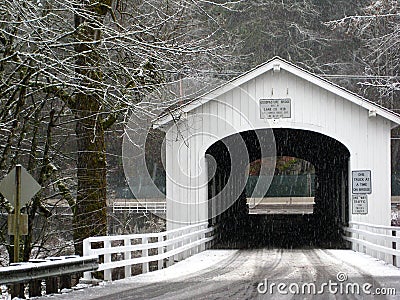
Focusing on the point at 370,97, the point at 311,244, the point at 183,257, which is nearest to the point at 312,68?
the point at 370,97

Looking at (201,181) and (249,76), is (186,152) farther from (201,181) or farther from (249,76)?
(249,76)

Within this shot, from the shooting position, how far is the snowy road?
930 cm

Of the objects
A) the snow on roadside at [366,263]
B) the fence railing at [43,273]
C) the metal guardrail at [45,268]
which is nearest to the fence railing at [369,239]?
the snow on roadside at [366,263]

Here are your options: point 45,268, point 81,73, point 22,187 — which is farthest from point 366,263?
point 22,187

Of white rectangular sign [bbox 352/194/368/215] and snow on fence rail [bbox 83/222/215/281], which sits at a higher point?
white rectangular sign [bbox 352/194/368/215]

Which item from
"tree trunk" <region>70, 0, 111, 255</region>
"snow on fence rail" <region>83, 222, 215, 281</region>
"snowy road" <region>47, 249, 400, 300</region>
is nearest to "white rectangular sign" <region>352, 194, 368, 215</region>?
"snowy road" <region>47, 249, 400, 300</region>

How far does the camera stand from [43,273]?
914 cm

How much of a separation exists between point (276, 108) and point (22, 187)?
8.94 meters

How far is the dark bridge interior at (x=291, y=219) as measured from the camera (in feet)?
67.7

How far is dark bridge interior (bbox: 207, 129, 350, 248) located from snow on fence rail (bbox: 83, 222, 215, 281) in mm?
2341

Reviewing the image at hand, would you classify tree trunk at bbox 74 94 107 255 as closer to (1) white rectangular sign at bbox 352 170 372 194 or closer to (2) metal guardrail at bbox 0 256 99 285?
(2) metal guardrail at bbox 0 256 99 285

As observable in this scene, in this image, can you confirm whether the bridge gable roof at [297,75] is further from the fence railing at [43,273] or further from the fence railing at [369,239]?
the fence railing at [43,273]

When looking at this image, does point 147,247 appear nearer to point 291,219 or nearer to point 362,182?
point 362,182

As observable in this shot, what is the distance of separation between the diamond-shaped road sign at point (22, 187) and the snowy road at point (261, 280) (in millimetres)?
1381
